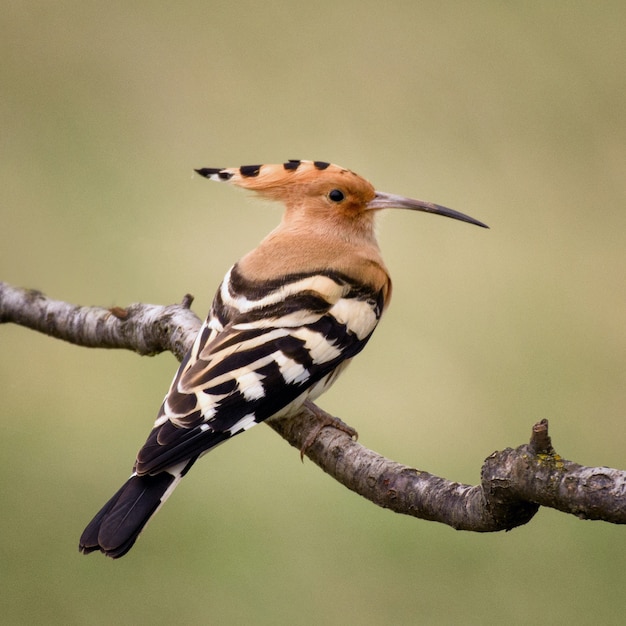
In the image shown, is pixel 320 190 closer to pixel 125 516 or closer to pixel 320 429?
pixel 320 429

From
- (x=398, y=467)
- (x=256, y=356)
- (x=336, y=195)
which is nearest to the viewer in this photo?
(x=398, y=467)

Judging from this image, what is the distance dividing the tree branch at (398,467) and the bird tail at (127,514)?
24 centimetres

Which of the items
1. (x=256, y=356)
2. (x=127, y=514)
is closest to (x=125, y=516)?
(x=127, y=514)

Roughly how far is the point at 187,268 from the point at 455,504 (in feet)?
8.15

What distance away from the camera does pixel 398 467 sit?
1276 millimetres

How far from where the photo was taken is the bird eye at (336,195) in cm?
191

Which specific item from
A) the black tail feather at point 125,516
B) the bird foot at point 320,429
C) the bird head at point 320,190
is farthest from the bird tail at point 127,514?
the bird head at point 320,190

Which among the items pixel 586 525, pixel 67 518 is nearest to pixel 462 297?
pixel 586 525

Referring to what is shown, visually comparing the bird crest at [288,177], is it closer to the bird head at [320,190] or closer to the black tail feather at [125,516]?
the bird head at [320,190]

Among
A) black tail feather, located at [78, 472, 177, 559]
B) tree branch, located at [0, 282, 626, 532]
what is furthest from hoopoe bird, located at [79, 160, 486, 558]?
tree branch, located at [0, 282, 626, 532]

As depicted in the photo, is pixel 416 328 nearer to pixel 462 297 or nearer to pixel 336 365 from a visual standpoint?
pixel 462 297

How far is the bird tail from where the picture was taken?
4.25ft

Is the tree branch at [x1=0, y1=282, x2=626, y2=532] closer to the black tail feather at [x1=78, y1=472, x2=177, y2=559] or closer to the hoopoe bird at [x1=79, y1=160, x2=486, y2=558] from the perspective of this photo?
the hoopoe bird at [x1=79, y1=160, x2=486, y2=558]

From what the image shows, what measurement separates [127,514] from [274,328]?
39 centimetres
